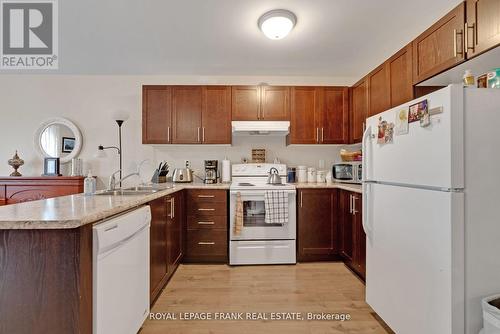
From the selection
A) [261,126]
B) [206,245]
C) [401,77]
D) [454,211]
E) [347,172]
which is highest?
[401,77]

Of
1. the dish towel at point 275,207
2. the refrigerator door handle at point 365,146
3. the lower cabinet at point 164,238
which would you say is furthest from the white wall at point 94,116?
the refrigerator door handle at point 365,146

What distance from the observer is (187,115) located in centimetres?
334

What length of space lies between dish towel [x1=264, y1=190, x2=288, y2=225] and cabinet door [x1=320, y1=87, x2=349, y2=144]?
3.46ft

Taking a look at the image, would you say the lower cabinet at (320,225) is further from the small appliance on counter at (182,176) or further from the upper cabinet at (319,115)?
the small appliance on counter at (182,176)

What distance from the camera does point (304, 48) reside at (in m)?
2.88

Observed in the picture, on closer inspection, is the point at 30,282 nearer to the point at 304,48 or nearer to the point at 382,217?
the point at 382,217

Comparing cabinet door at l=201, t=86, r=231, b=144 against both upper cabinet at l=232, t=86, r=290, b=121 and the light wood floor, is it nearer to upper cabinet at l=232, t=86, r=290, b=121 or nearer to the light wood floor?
upper cabinet at l=232, t=86, r=290, b=121

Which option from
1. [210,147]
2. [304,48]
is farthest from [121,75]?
[304,48]

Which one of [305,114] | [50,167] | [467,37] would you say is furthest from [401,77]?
[50,167]

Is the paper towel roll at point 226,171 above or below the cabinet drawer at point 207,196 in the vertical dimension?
above

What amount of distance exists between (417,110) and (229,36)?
6.40 feet

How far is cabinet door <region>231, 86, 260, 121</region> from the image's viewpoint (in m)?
3.34

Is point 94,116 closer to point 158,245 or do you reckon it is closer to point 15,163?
point 15,163

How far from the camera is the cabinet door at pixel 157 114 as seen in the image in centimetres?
331
